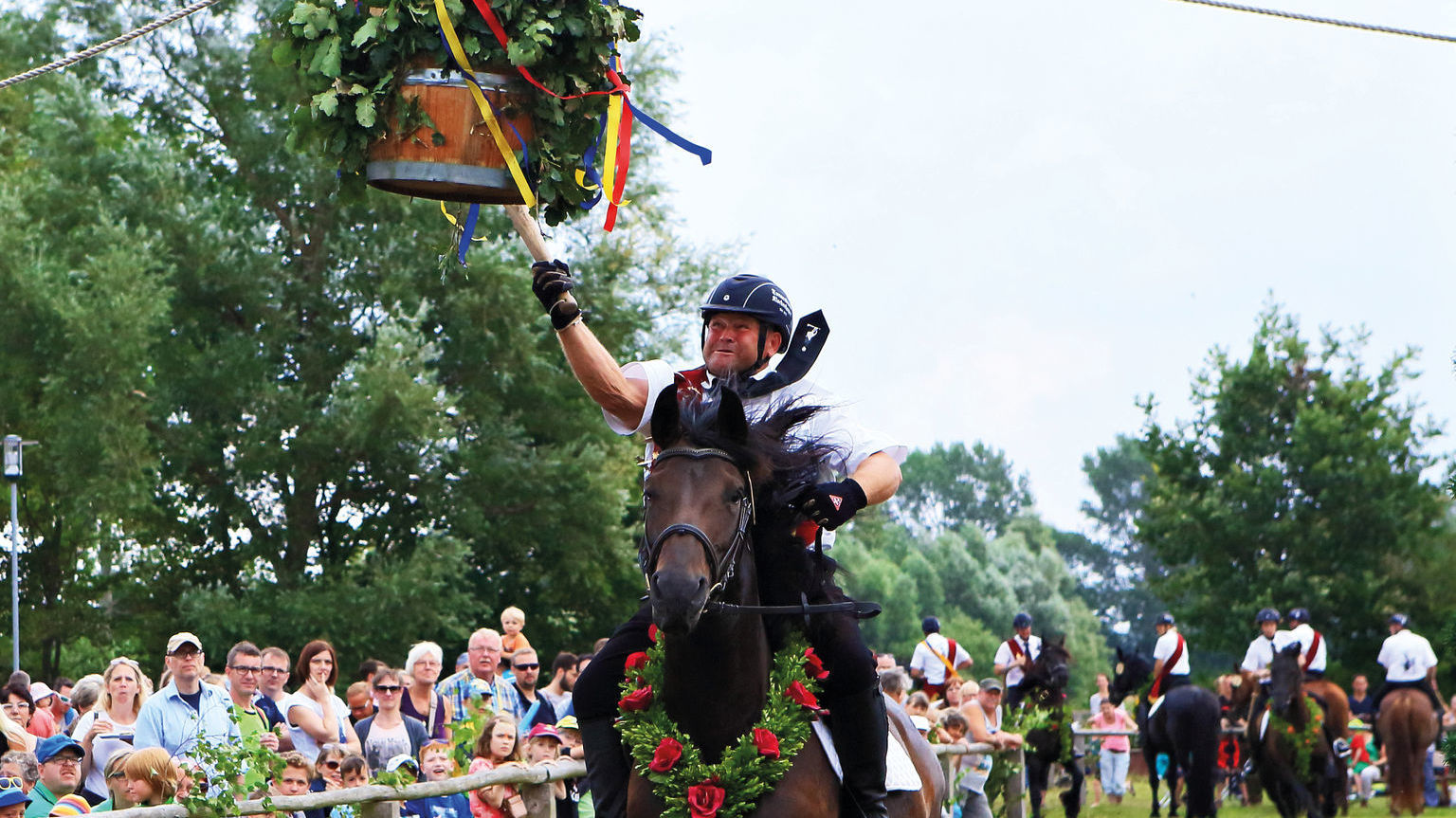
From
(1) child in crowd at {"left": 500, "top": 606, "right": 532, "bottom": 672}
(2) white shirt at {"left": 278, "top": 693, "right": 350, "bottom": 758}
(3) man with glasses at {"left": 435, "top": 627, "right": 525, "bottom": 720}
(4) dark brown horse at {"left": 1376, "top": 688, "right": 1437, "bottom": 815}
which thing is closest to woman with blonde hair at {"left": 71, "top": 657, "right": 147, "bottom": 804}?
(2) white shirt at {"left": 278, "top": 693, "right": 350, "bottom": 758}

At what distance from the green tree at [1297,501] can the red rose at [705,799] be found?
103ft

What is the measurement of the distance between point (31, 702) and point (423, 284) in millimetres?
18057

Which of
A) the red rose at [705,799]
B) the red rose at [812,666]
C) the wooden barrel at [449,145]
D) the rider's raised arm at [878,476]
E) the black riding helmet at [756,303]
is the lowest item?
the red rose at [705,799]

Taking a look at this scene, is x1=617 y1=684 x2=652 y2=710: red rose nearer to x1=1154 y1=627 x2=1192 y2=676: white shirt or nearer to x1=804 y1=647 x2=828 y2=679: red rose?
x1=804 y1=647 x2=828 y2=679: red rose

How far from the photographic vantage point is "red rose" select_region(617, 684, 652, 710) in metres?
5.43

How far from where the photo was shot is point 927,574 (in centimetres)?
7600

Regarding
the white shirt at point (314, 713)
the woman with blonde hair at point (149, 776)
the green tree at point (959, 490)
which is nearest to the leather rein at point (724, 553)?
the woman with blonde hair at point (149, 776)

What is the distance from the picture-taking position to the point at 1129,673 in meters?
21.0

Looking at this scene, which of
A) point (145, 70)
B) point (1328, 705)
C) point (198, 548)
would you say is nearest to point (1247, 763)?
point (1328, 705)

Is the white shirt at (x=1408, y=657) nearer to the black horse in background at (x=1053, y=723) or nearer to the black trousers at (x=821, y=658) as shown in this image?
the black horse in background at (x=1053, y=723)

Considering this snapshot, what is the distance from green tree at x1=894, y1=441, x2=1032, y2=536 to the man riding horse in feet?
380

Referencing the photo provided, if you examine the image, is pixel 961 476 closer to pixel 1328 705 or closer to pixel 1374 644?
pixel 1374 644

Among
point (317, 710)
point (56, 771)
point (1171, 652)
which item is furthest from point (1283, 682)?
point (56, 771)

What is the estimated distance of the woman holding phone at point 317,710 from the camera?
9.88m
